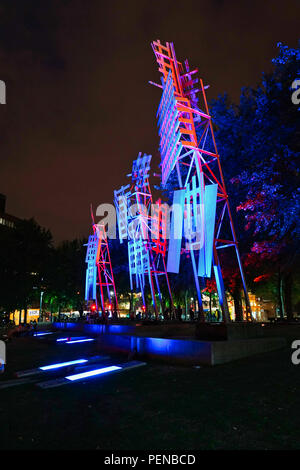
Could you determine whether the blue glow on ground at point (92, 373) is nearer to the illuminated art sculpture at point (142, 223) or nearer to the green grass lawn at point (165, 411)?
the green grass lawn at point (165, 411)

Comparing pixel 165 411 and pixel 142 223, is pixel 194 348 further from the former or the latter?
pixel 142 223

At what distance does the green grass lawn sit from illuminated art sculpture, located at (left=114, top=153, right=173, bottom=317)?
16808 mm

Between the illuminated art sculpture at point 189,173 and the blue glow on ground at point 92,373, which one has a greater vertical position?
the illuminated art sculpture at point 189,173

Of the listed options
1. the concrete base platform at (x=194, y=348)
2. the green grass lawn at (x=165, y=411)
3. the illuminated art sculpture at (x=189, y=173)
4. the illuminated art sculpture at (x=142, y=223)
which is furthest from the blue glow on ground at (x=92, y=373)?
the illuminated art sculpture at (x=142, y=223)

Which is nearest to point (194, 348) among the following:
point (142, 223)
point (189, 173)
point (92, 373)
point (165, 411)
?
point (92, 373)

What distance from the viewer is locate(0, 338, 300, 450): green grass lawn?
5270 mm

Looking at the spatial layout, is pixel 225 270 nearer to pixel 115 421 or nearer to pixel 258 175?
pixel 258 175

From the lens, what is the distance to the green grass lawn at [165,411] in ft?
17.3

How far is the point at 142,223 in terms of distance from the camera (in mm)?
26688

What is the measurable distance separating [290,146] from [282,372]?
9645 millimetres

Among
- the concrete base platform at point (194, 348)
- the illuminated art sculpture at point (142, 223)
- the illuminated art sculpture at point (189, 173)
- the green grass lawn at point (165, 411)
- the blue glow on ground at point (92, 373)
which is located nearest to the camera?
the green grass lawn at point (165, 411)

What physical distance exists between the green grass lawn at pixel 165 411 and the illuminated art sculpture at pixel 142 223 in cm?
1681
